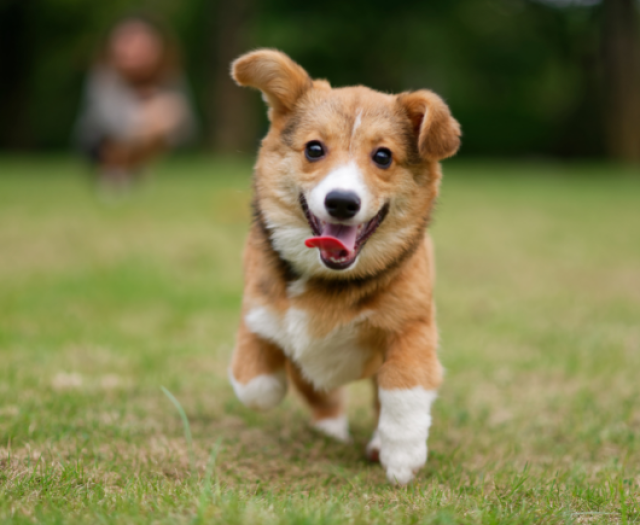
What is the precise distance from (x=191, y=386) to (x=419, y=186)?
1.77m

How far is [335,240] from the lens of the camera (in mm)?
2787

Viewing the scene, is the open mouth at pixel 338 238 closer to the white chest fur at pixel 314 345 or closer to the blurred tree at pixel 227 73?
the white chest fur at pixel 314 345

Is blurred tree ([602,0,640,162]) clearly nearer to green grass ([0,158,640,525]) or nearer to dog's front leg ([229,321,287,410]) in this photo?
green grass ([0,158,640,525])

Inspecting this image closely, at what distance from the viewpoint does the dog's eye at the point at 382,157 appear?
3.03 meters

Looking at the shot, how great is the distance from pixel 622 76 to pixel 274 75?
22.3 meters

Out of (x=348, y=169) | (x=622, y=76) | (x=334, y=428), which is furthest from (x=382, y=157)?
(x=622, y=76)

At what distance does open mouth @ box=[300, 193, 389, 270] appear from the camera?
9.23 feet

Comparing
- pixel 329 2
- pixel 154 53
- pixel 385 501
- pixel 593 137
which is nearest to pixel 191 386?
pixel 385 501

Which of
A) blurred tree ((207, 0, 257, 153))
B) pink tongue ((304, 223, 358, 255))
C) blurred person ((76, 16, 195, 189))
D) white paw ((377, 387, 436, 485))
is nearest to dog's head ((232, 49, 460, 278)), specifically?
pink tongue ((304, 223, 358, 255))

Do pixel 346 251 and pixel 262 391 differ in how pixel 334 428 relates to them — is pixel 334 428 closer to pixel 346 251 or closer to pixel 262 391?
pixel 262 391

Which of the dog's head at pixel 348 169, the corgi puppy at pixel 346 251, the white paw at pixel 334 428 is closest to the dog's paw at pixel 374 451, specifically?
the corgi puppy at pixel 346 251

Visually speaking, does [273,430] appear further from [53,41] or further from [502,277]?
[53,41]

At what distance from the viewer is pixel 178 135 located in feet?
39.8

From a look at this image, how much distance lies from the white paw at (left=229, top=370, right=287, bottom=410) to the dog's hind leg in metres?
0.27
